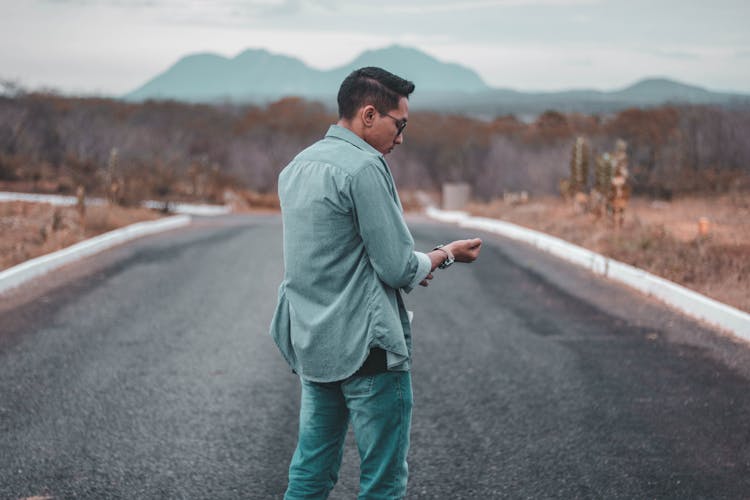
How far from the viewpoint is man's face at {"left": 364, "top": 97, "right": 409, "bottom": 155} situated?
2.89 metres

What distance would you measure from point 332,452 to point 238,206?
37341 millimetres

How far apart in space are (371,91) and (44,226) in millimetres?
14028

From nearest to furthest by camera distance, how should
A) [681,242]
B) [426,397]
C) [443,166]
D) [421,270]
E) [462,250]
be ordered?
1. [421,270]
2. [462,250]
3. [426,397]
4. [681,242]
5. [443,166]

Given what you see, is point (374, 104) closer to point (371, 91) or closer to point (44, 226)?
point (371, 91)

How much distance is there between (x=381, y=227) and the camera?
270 centimetres

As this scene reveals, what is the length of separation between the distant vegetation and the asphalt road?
13.9m

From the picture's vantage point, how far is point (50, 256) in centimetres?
1177

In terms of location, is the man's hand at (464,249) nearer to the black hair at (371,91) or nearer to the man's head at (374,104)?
the man's head at (374,104)

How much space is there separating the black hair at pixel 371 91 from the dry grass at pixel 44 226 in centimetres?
956

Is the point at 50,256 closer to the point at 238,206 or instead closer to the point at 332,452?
the point at 332,452

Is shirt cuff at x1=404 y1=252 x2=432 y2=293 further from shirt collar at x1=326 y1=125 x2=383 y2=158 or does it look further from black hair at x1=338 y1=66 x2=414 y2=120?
black hair at x1=338 y1=66 x2=414 y2=120

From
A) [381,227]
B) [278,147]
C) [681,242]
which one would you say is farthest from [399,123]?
[278,147]

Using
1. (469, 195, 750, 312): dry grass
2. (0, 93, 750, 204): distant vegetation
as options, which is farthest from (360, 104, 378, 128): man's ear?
(0, 93, 750, 204): distant vegetation

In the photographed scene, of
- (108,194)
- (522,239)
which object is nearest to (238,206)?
(108,194)
